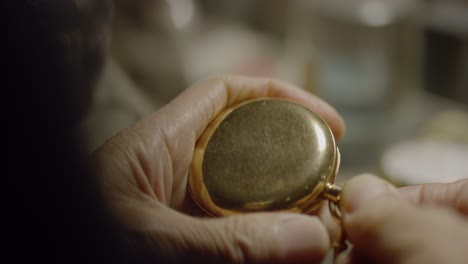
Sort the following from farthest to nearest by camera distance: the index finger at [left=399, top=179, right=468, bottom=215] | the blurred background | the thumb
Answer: the blurred background
the index finger at [left=399, top=179, right=468, bottom=215]
the thumb

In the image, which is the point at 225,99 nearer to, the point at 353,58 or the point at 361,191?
the point at 361,191

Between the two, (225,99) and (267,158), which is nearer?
(267,158)

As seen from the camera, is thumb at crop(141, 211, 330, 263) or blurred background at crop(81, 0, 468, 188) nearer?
thumb at crop(141, 211, 330, 263)

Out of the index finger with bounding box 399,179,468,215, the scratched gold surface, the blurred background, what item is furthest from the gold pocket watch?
the blurred background

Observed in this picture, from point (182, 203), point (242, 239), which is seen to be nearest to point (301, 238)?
point (242, 239)

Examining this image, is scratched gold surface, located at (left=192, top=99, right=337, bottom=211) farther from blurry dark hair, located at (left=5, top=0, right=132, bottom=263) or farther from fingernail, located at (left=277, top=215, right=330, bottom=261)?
blurry dark hair, located at (left=5, top=0, right=132, bottom=263)
